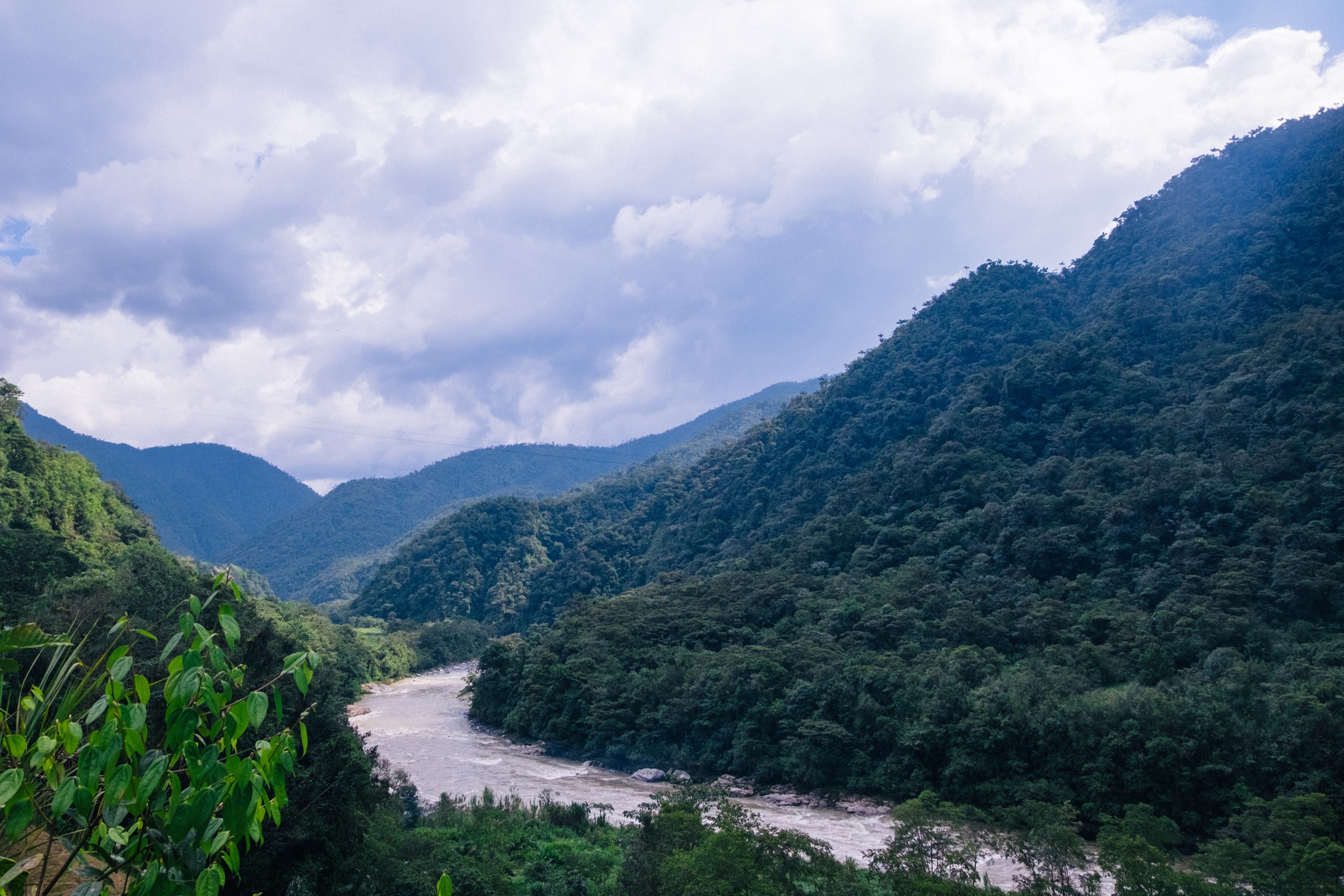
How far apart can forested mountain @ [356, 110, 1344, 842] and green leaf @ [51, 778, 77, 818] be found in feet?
86.6

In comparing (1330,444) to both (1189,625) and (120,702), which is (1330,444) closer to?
(1189,625)

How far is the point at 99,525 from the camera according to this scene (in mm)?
44906

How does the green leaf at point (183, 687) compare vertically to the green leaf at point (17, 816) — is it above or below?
above

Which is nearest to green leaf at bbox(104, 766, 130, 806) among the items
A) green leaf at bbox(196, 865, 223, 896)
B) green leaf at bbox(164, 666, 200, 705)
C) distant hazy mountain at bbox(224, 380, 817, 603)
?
green leaf at bbox(164, 666, 200, 705)

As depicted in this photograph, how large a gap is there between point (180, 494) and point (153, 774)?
204118 mm

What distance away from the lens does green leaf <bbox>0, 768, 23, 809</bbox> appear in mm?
2012

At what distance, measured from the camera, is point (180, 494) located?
17575 cm

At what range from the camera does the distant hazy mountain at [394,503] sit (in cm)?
13162

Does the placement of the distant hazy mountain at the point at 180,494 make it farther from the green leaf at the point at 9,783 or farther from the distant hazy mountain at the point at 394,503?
the green leaf at the point at 9,783

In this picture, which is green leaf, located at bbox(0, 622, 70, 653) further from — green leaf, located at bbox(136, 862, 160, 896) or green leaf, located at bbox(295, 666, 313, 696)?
green leaf, located at bbox(136, 862, 160, 896)

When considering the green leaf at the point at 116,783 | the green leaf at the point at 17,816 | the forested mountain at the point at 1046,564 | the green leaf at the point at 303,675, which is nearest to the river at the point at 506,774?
the forested mountain at the point at 1046,564

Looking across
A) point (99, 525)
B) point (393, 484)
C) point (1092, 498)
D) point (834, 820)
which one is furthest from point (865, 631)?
point (393, 484)

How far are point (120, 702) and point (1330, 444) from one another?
1591 inches

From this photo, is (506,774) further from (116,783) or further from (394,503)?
(394,503)
